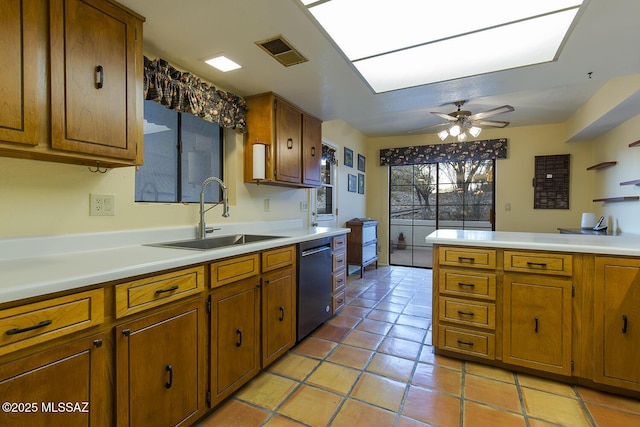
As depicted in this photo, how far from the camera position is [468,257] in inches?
83.3

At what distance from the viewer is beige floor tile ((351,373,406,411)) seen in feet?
5.65

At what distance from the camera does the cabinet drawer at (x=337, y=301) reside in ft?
9.58

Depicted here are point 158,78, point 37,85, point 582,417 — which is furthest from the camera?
point 158,78

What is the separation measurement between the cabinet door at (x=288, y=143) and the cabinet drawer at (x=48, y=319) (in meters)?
1.81

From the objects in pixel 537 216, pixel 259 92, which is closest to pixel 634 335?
pixel 259 92

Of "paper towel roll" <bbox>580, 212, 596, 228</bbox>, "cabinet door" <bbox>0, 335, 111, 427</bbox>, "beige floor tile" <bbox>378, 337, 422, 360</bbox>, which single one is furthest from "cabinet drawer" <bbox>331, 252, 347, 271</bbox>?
"paper towel roll" <bbox>580, 212, 596, 228</bbox>

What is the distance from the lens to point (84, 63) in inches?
53.3

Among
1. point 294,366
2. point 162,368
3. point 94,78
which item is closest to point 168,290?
point 162,368

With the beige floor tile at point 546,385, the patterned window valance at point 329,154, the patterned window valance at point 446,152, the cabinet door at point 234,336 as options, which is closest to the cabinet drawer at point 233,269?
the cabinet door at point 234,336

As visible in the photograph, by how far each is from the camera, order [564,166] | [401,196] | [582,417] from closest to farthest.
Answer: [582,417], [564,166], [401,196]

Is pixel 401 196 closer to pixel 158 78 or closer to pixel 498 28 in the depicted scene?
pixel 498 28

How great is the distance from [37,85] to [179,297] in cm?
104

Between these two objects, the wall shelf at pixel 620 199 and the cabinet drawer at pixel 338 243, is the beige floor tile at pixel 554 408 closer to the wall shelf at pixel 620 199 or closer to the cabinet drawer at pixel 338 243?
the cabinet drawer at pixel 338 243

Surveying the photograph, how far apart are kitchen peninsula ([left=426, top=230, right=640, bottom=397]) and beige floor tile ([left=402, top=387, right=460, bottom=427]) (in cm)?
50
